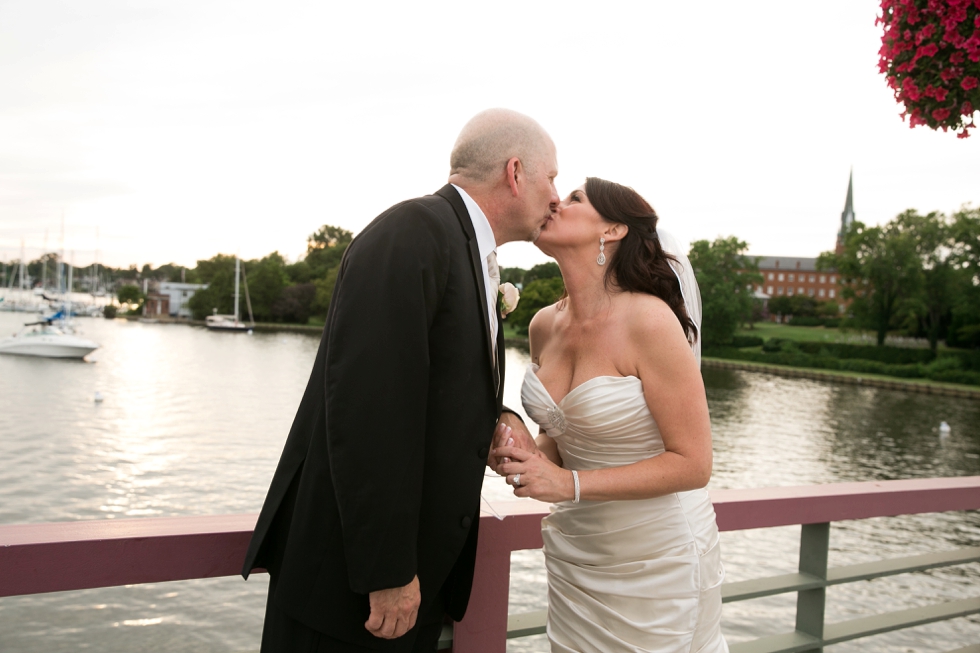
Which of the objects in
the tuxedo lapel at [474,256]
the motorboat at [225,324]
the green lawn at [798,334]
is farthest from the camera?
the motorboat at [225,324]

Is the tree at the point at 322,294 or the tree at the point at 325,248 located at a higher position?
the tree at the point at 325,248

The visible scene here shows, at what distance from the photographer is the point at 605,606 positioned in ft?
6.55

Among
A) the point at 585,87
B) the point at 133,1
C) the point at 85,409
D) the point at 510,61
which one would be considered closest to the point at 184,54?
the point at 133,1

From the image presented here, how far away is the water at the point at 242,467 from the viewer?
48.7 ft

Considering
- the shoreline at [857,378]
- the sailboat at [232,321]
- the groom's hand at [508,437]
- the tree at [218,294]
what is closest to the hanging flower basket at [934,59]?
the groom's hand at [508,437]

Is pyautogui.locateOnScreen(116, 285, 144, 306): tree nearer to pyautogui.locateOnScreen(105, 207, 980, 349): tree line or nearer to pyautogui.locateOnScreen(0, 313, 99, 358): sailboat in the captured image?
pyautogui.locateOnScreen(105, 207, 980, 349): tree line

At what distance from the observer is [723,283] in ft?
218

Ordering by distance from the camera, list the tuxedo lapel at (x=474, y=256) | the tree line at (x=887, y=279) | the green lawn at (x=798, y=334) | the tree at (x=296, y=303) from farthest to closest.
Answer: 1. the tree at (x=296, y=303)
2. the green lawn at (x=798, y=334)
3. the tree line at (x=887, y=279)
4. the tuxedo lapel at (x=474, y=256)

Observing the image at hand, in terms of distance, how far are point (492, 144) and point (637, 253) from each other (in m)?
0.66

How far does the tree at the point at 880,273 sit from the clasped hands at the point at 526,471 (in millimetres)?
59916

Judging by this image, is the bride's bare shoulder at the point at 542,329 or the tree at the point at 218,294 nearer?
the bride's bare shoulder at the point at 542,329

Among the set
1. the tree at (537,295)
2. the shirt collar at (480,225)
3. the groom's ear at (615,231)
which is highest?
the tree at (537,295)

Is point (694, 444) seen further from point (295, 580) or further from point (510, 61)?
point (510, 61)

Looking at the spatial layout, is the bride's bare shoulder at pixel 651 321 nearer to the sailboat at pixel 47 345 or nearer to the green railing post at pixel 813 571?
the green railing post at pixel 813 571
